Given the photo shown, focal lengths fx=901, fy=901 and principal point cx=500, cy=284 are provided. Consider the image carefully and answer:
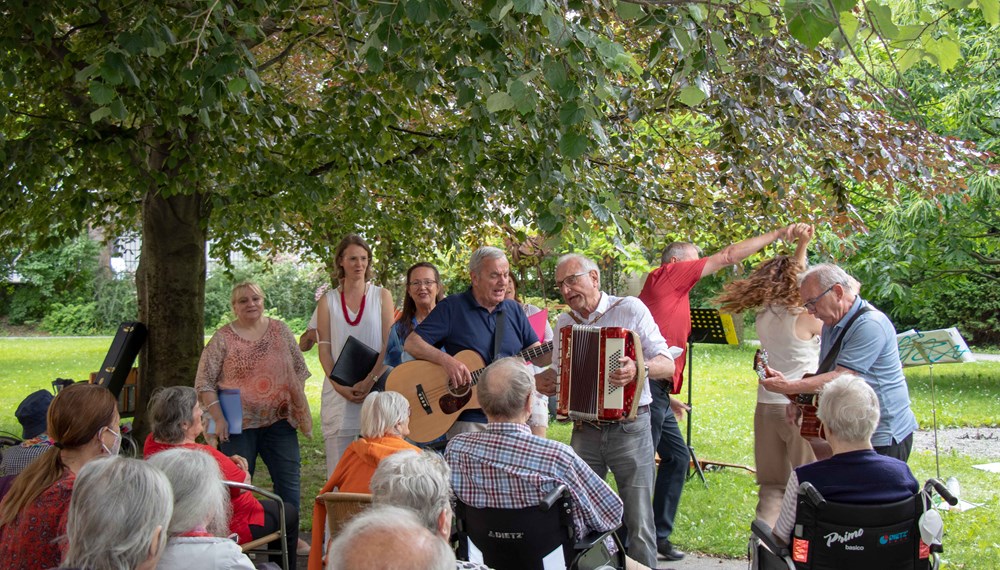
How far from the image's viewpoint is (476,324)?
534 cm

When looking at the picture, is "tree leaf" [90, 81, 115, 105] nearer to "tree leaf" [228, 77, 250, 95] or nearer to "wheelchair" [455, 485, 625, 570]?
"tree leaf" [228, 77, 250, 95]

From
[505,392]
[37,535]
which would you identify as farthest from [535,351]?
[37,535]

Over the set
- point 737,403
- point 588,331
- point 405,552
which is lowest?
point 737,403

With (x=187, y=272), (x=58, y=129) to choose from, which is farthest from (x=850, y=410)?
(x=187, y=272)

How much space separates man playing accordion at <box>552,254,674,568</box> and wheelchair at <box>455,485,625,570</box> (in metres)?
1.04

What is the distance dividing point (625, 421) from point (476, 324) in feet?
3.80

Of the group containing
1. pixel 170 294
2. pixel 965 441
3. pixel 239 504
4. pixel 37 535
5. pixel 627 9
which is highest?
pixel 627 9

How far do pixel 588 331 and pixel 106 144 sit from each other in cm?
380

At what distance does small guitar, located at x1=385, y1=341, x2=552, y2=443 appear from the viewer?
17.3ft

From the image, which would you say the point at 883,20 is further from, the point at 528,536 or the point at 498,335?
the point at 498,335

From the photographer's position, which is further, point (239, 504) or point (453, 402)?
point (453, 402)

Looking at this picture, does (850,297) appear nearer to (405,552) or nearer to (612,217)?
(612,217)

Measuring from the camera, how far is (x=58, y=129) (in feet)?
20.8

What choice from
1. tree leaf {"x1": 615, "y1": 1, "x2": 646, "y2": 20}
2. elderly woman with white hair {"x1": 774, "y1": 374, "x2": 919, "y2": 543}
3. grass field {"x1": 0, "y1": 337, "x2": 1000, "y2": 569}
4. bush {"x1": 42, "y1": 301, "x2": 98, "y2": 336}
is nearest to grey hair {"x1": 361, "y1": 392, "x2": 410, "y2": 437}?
elderly woman with white hair {"x1": 774, "y1": 374, "x2": 919, "y2": 543}
